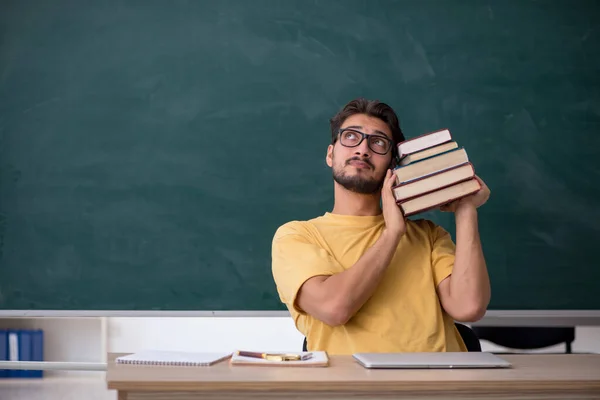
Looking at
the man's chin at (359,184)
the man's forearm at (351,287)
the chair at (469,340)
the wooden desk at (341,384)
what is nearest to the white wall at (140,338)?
the chair at (469,340)

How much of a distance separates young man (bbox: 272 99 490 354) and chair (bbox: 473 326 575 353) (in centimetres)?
89

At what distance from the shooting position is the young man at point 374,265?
1759 millimetres

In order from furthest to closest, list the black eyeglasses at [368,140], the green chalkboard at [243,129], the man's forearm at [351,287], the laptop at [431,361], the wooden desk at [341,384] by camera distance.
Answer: the green chalkboard at [243,129] < the black eyeglasses at [368,140] < the man's forearm at [351,287] < the laptop at [431,361] < the wooden desk at [341,384]

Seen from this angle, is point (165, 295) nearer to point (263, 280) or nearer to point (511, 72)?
point (263, 280)

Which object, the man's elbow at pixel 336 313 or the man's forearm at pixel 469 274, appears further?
the man's forearm at pixel 469 274

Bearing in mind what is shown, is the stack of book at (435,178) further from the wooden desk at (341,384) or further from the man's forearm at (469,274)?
the wooden desk at (341,384)

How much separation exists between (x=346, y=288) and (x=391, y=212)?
0.29 metres

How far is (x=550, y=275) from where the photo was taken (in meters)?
2.54

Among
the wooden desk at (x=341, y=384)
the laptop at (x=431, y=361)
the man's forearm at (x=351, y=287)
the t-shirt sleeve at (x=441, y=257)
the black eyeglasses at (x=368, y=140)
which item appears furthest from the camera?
the black eyeglasses at (x=368, y=140)

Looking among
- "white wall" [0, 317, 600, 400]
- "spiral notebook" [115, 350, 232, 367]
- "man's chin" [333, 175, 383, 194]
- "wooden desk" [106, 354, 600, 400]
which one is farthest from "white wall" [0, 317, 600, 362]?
"wooden desk" [106, 354, 600, 400]

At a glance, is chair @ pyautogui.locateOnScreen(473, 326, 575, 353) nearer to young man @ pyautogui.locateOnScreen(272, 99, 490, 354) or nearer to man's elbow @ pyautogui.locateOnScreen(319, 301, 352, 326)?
A: young man @ pyautogui.locateOnScreen(272, 99, 490, 354)

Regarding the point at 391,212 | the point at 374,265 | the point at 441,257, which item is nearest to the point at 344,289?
the point at 374,265

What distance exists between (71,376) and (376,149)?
1689 mm

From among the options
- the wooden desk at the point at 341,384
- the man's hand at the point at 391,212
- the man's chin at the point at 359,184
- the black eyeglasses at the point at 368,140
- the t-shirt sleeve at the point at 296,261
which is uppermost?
the black eyeglasses at the point at 368,140
